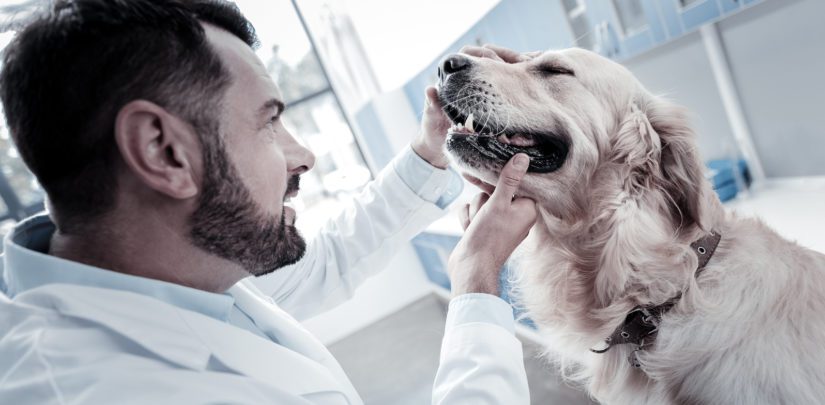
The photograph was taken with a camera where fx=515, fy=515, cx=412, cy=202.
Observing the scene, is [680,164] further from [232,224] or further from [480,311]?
[232,224]

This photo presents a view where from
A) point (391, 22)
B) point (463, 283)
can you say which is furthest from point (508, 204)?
point (391, 22)

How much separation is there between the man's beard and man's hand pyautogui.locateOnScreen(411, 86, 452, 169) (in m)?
0.53

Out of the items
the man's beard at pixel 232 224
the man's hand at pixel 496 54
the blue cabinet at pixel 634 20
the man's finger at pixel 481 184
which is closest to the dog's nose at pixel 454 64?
the man's hand at pixel 496 54

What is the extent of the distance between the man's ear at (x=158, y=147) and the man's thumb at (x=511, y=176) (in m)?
0.59

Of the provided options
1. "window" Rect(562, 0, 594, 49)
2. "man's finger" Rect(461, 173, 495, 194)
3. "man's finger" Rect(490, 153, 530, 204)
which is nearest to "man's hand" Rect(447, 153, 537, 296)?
"man's finger" Rect(490, 153, 530, 204)

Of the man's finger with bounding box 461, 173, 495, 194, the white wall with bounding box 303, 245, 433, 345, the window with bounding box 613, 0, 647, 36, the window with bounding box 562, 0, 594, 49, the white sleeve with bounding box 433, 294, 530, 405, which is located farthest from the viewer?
the white wall with bounding box 303, 245, 433, 345

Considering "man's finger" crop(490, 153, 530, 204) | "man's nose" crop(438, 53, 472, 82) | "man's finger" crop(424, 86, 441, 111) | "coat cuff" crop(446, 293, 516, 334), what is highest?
"man's nose" crop(438, 53, 472, 82)

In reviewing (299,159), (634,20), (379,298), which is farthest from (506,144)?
(379,298)

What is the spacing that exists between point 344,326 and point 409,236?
3.20 m

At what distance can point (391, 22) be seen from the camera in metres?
2.85

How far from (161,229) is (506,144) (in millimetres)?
748

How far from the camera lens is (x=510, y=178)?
1.08 metres

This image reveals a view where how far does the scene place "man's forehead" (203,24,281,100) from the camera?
3.22 ft

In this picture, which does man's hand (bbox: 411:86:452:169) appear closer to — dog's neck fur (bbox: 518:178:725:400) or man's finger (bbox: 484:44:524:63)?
man's finger (bbox: 484:44:524:63)
